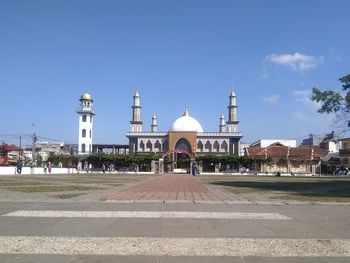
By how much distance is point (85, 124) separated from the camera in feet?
368

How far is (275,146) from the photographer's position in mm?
107625

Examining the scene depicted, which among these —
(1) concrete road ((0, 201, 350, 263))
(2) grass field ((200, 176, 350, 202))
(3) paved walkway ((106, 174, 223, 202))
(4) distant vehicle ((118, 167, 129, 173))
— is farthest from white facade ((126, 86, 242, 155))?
(1) concrete road ((0, 201, 350, 263))

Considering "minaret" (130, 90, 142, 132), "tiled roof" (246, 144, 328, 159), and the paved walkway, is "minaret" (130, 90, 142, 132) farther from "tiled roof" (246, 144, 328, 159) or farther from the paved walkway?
the paved walkway

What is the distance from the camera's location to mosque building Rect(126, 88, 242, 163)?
11381cm

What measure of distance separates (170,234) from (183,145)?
106057mm

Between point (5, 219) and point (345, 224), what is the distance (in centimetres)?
761

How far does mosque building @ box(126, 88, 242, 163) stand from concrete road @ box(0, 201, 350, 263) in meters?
98.7

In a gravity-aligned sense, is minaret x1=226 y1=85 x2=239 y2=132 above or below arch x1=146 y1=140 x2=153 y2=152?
above

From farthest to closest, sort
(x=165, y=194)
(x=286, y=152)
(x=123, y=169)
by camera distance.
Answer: (x=286, y=152) → (x=123, y=169) → (x=165, y=194)

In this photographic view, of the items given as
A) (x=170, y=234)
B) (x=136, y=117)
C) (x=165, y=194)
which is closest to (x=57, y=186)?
(x=165, y=194)

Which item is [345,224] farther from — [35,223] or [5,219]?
[5,219]

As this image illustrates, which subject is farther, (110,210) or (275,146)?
(275,146)

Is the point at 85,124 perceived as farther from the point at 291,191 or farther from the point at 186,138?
the point at 291,191

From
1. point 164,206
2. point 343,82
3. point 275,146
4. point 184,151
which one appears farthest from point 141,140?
point 164,206
